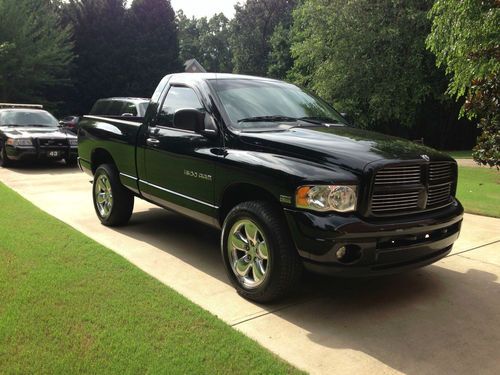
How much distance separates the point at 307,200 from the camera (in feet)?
11.6

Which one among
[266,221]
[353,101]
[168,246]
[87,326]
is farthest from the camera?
[353,101]

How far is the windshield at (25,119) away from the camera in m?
13.3

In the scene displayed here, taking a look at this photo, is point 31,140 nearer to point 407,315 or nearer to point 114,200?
point 114,200

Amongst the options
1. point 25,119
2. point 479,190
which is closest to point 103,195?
point 479,190

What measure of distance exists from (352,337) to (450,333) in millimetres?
732

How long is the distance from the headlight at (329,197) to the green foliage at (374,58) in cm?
1995

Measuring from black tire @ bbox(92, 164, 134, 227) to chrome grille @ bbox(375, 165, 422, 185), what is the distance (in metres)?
3.61

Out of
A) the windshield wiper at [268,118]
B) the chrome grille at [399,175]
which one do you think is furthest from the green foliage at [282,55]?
the chrome grille at [399,175]

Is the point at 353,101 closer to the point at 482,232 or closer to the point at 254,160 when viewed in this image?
the point at 482,232

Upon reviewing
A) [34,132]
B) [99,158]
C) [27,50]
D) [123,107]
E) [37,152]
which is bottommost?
[37,152]

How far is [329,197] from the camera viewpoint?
138 inches

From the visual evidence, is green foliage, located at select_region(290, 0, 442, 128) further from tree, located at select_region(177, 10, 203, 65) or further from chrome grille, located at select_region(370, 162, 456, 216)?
tree, located at select_region(177, 10, 203, 65)

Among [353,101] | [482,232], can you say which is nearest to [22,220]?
[482,232]

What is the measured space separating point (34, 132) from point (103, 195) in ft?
23.4
